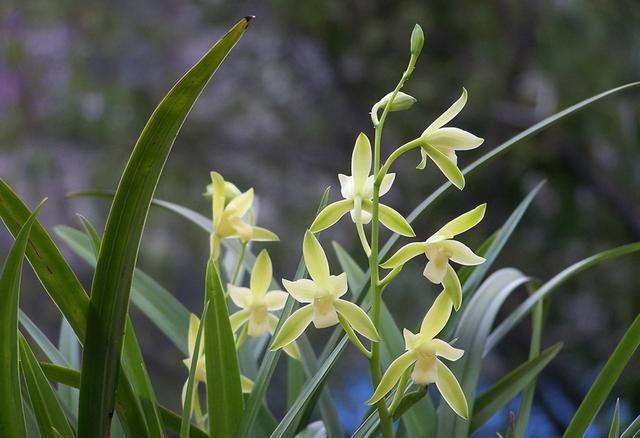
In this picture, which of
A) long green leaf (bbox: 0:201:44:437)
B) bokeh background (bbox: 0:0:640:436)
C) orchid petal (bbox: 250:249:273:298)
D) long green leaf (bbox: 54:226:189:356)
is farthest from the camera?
bokeh background (bbox: 0:0:640:436)

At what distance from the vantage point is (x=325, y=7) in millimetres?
1797

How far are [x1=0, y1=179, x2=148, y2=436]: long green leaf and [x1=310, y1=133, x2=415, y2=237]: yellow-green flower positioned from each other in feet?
0.36

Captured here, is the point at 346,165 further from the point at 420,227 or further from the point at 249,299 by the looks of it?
the point at 249,299

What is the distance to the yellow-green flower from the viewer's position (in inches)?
15.0

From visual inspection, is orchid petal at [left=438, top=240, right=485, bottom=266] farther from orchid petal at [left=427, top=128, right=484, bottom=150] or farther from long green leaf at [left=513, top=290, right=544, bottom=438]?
long green leaf at [left=513, top=290, right=544, bottom=438]

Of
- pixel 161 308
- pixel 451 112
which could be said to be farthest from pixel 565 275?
pixel 161 308

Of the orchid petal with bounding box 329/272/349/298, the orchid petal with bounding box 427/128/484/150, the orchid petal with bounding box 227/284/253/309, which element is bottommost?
the orchid petal with bounding box 227/284/253/309

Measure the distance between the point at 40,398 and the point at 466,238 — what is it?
4.45 feet

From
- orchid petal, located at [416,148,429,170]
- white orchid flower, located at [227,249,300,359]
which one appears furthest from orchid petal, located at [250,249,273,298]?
orchid petal, located at [416,148,429,170]

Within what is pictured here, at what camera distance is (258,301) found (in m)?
0.45

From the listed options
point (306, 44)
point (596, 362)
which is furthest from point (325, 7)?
point (596, 362)

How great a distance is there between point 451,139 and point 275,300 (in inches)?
5.6

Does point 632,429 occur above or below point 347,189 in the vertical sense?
below

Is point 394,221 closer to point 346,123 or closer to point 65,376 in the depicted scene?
point 65,376
